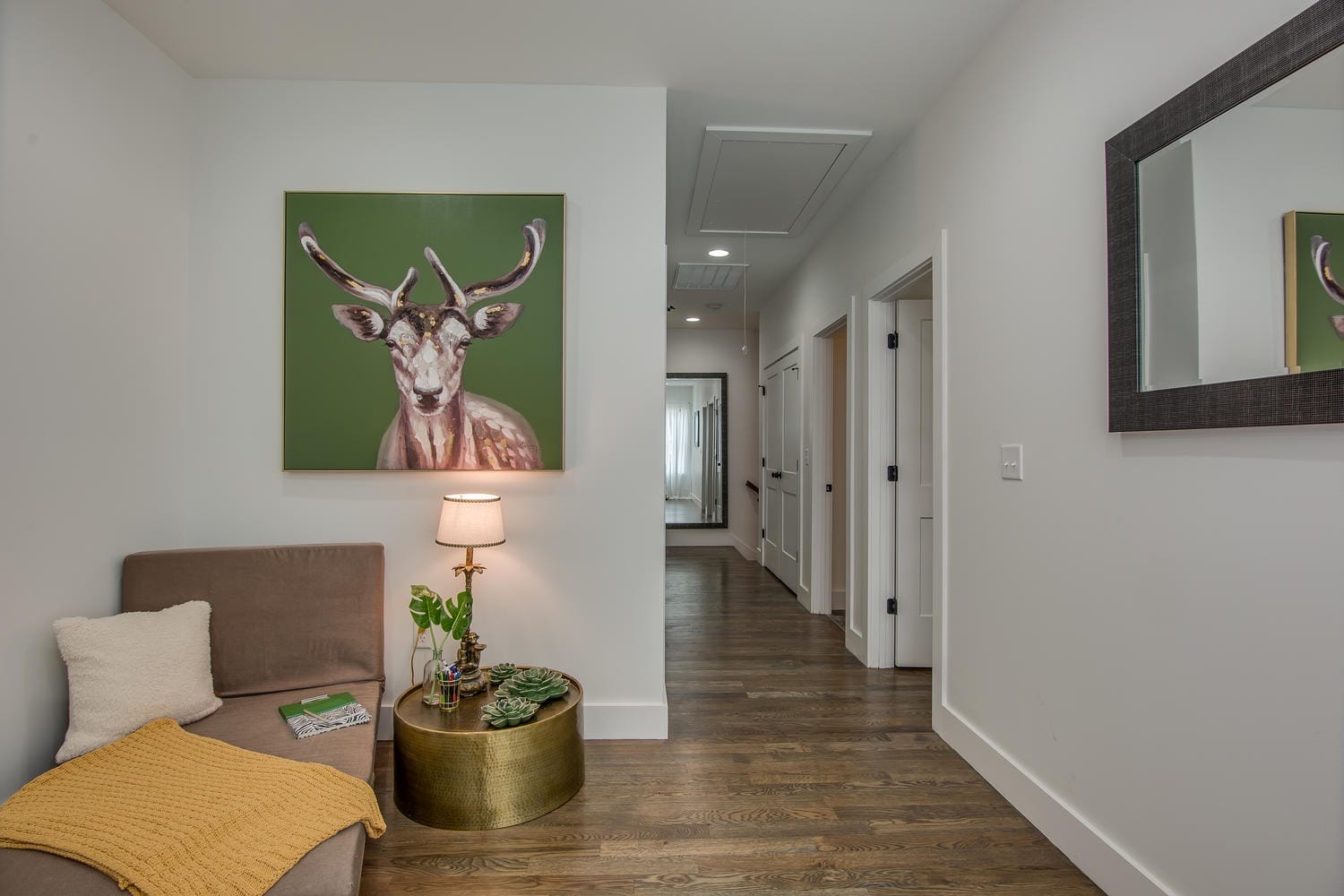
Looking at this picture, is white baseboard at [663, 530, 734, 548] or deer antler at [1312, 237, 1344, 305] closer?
deer antler at [1312, 237, 1344, 305]

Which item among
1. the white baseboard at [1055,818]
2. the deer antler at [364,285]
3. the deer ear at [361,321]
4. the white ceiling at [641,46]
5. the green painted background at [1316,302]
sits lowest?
the white baseboard at [1055,818]

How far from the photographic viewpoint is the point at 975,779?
8.34 feet

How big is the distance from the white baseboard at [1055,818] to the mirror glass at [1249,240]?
47.4 inches

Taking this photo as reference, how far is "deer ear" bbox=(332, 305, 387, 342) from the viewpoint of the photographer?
A: 279 cm

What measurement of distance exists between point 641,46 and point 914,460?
2334 millimetres

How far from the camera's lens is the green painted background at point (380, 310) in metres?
2.78

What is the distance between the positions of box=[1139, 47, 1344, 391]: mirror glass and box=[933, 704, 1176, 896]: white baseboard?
121cm

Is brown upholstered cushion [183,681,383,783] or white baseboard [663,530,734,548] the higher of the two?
brown upholstered cushion [183,681,383,783]

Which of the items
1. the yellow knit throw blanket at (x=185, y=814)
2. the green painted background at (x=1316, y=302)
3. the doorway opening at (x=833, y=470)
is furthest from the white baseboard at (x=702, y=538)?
the green painted background at (x=1316, y=302)

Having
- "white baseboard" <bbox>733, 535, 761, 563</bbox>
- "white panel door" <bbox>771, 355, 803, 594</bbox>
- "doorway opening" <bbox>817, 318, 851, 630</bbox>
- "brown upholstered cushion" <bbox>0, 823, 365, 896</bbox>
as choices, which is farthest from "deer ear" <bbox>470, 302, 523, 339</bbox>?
"white baseboard" <bbox>733, 535, 761, 563</bbox>

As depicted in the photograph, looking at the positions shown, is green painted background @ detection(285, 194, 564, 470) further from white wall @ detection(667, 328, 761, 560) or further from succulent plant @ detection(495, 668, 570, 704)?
white wall @ detection(667, 328, 761, 560)

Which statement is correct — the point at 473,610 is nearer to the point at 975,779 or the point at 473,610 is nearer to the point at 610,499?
the point at 610,499

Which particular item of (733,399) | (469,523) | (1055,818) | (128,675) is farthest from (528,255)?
(733,399)

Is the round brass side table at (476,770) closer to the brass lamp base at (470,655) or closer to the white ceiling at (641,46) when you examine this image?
the brass lamp base at (470,655)
